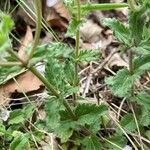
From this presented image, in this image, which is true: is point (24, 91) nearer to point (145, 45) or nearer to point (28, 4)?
point (28, 4)

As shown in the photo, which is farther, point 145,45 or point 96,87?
point 96,87

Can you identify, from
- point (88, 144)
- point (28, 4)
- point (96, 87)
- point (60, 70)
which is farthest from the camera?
point (28, 4)

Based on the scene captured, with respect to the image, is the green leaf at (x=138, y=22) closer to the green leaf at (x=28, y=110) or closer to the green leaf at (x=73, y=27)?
the green leaf at (x=73, y=27)

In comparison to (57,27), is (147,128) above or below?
below

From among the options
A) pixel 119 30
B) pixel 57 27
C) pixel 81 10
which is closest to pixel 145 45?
pixel 119 30

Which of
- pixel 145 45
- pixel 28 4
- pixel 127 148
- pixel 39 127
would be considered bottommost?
pixel 127 148

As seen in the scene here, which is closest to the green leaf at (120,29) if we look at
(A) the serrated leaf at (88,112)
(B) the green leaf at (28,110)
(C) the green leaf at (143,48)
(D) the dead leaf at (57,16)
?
(C) the green leaf at (143,48)

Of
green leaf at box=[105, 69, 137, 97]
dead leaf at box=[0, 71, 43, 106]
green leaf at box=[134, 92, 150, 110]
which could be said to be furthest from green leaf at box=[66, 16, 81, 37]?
dead leaf at box=[0, 71, 43, 106]
